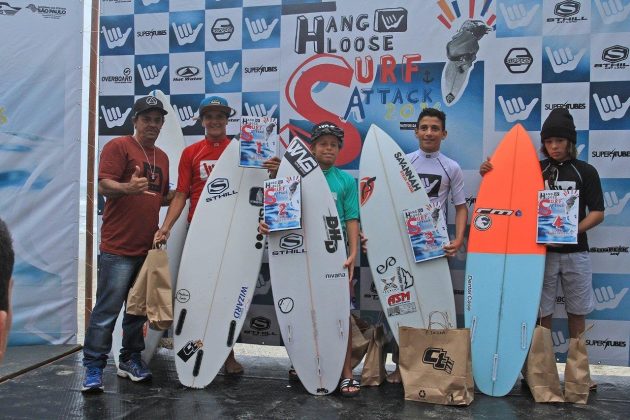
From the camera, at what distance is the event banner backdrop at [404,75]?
3287mm

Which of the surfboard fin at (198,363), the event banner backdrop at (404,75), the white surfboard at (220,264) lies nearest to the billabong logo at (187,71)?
the event banner backdrop at (404,75)

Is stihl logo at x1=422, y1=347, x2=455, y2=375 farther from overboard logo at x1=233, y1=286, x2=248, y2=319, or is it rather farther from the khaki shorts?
overboard logo at x1=233, y1=286, x2=248, y2=319

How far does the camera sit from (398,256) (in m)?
3.21

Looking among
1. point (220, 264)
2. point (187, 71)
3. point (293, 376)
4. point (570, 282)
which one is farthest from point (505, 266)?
point (187, 71)

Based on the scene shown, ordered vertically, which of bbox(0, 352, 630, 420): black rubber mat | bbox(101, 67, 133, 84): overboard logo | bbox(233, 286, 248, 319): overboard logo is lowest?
bbox(0, 352, 630, 420): black rubber mat

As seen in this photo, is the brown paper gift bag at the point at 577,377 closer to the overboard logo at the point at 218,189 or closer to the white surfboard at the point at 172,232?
the overboard logo at the point at 218,189

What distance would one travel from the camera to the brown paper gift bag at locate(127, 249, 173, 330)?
2.88m

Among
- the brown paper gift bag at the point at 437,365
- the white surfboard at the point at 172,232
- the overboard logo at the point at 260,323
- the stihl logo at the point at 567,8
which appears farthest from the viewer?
the overboard logo at the point at 260,323

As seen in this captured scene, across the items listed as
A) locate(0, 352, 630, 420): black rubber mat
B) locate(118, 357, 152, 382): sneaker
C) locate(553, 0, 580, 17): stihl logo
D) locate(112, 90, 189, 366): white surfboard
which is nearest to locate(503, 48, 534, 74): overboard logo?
locate(553, 0, 580, 17): stihl logo

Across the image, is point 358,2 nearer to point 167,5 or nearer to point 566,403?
point 167,5

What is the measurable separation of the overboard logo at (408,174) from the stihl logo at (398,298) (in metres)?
0.63

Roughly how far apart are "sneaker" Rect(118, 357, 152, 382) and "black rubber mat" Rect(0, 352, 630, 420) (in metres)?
0.04

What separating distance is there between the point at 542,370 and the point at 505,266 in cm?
61

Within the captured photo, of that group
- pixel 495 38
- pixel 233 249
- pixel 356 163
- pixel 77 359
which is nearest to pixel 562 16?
pixel 495 38
